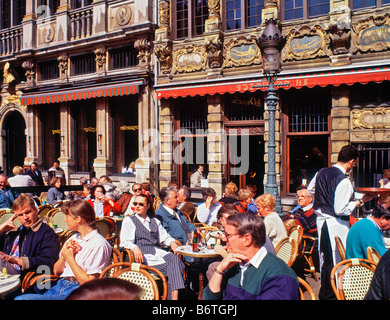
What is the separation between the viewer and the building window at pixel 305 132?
10070 millimetres

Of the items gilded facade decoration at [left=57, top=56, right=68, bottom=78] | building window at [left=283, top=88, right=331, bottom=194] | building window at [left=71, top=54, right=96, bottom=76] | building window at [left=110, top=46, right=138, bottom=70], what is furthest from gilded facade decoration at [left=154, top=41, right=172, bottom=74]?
gilded facade decoration at [left=57, top=56, right=68, bottom=78]

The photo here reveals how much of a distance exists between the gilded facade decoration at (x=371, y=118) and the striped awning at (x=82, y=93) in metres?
6.93

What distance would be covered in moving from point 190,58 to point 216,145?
3076mm

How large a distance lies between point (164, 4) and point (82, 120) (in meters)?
5.79

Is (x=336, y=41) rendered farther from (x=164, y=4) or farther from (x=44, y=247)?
(x=44, y=247)

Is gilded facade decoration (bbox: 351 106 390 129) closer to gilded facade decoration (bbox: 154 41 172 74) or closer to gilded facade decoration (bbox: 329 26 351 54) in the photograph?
gilded facade decoration (bbox: 329 26 351 54)

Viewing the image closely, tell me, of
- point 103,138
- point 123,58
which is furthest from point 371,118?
point 103,138

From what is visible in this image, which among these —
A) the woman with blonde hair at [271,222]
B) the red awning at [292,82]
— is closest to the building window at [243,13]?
the red awning at [292,82]

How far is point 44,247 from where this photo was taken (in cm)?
380

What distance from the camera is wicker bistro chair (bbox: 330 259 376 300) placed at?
3.07m

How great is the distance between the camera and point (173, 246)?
15.7 feet

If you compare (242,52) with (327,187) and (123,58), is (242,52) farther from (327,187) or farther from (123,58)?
(327,187)
